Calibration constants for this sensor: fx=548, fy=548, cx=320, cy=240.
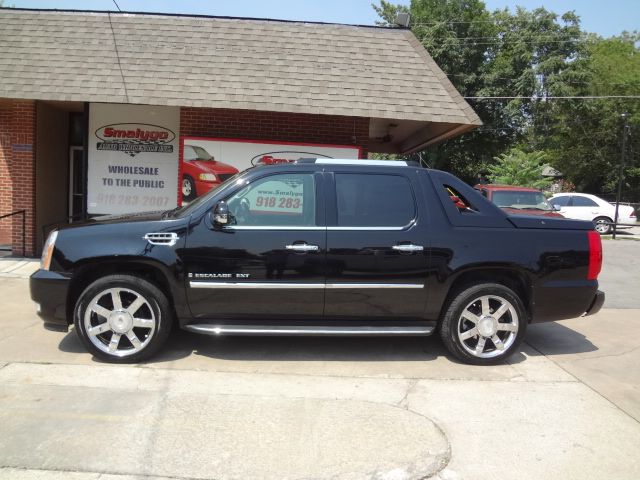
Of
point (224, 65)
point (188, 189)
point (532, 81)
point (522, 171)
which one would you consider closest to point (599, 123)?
point (532, 81)

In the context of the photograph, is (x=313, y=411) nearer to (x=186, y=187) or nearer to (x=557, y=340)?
(x=557, y=340)

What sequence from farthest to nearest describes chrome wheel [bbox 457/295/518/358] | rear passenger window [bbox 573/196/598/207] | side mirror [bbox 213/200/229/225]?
rear passenger window [bbox 573/196/598/207] → chrome wheel [bbox 457/295/518/358] → side mirror [bbox 213/200/229/225]

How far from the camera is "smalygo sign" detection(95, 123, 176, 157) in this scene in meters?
10.2

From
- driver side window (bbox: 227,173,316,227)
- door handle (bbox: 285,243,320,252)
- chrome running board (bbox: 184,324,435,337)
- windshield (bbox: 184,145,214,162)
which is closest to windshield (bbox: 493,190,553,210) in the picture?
windshield (bbox: 184,145,214,162)

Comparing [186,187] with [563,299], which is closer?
[563,299]

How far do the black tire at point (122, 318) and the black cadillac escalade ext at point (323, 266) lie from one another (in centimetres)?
1

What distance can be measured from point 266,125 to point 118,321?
5872 mm

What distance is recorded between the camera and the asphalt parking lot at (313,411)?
330cm

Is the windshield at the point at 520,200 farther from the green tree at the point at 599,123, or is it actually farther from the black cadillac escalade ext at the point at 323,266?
the green tree at the point at 599,123

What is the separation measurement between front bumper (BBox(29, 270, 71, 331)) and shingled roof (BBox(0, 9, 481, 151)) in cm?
476

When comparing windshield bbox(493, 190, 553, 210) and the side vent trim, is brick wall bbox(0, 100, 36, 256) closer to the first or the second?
the side vent trim

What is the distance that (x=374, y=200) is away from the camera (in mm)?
5043

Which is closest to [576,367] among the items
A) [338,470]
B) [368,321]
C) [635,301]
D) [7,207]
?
[368,321]

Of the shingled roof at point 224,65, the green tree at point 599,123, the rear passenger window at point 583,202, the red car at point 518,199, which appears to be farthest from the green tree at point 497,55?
the shingled roof at point 224,65
